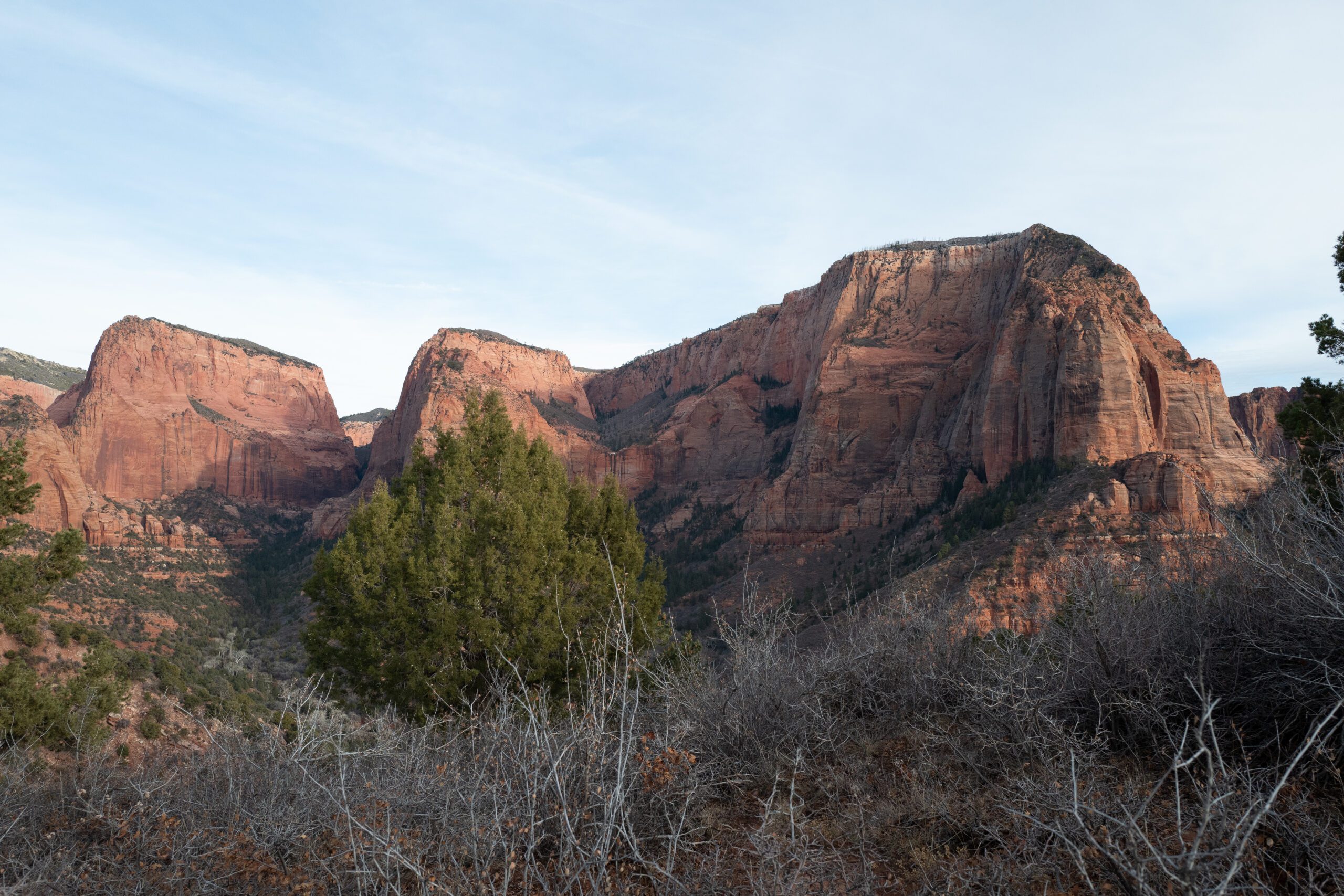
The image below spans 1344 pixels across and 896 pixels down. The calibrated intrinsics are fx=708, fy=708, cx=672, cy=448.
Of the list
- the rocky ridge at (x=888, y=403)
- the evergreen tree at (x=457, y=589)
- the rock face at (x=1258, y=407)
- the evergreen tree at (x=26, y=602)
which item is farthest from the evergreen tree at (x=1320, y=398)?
the rock face at (x=1258, y=407)

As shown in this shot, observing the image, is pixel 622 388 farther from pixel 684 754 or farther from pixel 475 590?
pixel 684 754

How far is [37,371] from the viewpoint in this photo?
10700 cm

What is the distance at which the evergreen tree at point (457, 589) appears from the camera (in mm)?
12156

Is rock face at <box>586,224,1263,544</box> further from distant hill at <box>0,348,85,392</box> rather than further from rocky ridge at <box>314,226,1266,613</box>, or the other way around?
distant hill at <box>0,348,85,392</box>

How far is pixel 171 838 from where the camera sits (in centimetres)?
511

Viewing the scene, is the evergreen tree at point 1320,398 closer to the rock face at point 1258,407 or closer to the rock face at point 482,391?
the rock face at point 482,391

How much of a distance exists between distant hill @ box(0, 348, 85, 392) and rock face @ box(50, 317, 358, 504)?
19.2 m

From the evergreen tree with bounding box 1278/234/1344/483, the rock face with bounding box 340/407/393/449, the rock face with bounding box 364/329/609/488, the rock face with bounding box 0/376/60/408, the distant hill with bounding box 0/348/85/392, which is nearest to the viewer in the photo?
the evergreen tree with bounding box 1278/234/1344/483

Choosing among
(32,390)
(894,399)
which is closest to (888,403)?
(894,399)

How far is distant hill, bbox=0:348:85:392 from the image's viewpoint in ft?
331

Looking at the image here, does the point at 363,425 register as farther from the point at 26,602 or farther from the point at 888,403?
the point at 26,602

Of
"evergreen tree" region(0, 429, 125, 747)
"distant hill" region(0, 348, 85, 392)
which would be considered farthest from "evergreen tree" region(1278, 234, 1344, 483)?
"distant hill" region(0, 348, 85, 392)

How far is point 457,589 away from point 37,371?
132645 millimetres

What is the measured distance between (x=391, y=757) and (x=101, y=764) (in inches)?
151
